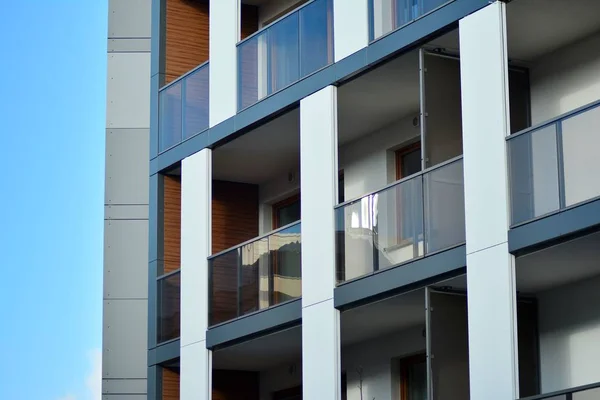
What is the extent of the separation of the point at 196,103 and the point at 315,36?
3615mm

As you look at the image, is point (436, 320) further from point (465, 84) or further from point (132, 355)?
point (132, 355)

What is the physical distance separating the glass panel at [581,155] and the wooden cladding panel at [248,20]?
10220mm

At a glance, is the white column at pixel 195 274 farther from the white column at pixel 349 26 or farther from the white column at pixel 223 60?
the white column at pixel 349 26

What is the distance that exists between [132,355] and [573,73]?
48.0 ft

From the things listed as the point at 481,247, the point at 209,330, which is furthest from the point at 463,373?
the point at 209,330

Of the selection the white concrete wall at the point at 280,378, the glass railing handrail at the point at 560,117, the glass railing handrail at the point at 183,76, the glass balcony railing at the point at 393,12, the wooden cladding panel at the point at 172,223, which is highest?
the glass railing handrail at the point at 183,76

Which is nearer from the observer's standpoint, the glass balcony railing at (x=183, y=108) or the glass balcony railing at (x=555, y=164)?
the glass balcony railing at (x=555, y=164)

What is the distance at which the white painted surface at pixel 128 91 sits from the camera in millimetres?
32906

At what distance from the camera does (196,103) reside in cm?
2550

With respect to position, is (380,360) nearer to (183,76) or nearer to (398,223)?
(398,223)

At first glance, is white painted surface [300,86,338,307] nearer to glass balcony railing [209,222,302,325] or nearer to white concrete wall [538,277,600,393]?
glass balcony railing [209,222,302,325]

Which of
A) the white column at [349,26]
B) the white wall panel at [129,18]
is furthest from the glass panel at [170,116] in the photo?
the white wall panel at [129,18]

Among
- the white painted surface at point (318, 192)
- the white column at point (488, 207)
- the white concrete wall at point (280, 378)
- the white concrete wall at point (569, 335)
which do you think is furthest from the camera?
the white concrete wall at point (280, 378)

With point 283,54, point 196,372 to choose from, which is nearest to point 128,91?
point 283,54
